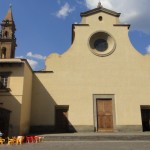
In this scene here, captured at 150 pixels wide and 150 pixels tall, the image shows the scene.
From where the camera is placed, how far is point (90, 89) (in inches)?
848

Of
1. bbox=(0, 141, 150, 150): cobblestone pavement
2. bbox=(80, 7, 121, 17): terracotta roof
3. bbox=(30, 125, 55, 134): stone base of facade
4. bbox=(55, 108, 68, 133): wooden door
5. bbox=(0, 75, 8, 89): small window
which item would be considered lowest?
bbox=(0, 141, 150, 150): cobblestone pavement

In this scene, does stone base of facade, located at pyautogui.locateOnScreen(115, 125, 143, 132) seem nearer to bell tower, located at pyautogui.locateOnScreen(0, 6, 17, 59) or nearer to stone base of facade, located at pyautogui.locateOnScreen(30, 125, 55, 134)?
stone base of facade, located at pyautogui.locateOnScreen(30, 125, 55, 134)

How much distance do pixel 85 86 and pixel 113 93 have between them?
2.54 meters

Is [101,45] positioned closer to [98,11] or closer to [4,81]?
[98,11]

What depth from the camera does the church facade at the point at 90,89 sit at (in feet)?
68.7

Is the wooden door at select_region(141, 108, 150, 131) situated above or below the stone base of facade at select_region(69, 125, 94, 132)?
above

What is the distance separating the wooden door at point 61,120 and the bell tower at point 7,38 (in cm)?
1577

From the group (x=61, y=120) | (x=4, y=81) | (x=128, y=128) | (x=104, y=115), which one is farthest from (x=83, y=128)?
(x=4, y=81)

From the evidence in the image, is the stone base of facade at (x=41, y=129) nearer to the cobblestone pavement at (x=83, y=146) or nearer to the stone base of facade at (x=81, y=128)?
the stone base of facade at (x=81, y=128)

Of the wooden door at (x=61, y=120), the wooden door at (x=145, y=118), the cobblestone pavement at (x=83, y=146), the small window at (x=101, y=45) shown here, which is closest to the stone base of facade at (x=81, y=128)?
the wooden door at (x=61, y=120)

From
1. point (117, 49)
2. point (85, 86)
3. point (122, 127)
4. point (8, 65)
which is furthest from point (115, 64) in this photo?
point (8, 65)

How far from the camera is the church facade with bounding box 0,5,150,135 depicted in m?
20.9

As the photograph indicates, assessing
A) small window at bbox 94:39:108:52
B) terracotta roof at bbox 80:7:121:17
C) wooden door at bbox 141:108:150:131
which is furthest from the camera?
terracotta roof at bbox 80:7:121:17

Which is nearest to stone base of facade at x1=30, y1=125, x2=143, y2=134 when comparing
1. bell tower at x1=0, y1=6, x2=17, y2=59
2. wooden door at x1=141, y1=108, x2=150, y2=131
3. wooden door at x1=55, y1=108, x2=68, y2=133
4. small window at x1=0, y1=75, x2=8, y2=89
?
wooden door at x1=55, y1=108, x2=68, y2=133
